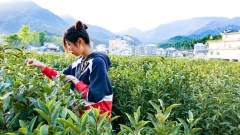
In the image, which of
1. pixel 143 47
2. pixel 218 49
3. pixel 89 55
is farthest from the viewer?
pixel 143 47

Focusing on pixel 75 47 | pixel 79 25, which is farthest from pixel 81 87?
pixel 79 25

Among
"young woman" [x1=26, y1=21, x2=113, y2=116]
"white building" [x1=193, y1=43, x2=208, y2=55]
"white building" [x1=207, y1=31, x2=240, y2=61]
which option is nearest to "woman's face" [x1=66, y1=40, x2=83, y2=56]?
"young woman" [x1=26, y1=21, x2=113, y2=116]

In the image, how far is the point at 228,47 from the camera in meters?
67.0

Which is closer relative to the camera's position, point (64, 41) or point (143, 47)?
point (64, 41)

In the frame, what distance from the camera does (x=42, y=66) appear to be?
110 inches

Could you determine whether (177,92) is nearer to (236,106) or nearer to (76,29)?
(236,106)

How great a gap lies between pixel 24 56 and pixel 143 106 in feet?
6.88

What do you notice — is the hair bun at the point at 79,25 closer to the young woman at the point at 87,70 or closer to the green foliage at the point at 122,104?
the young woman at the point at 87,70

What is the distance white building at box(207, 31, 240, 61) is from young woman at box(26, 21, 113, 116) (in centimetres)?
6329

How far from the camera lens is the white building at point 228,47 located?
64900 millimetres

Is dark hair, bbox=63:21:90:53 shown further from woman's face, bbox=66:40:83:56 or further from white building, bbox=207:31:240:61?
white building, bbox=207:31:240:61

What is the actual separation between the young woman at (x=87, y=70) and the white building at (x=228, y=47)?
63292 mm

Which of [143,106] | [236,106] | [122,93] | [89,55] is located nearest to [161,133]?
[89,55]

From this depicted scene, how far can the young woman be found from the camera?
8.85ft
